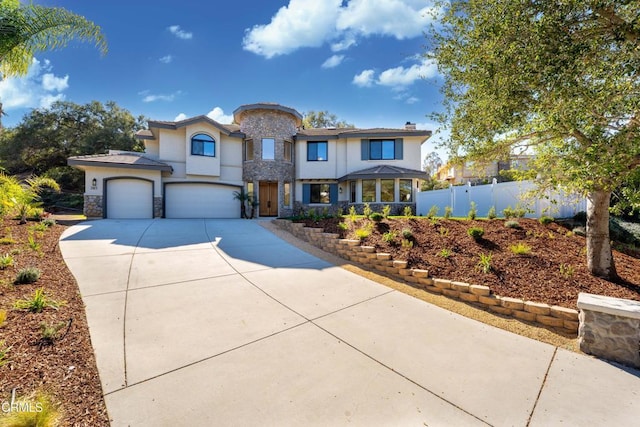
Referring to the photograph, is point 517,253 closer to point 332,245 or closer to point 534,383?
point 534,383

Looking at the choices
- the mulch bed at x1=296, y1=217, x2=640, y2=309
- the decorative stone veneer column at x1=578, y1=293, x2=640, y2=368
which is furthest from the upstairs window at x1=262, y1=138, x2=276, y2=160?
the decorative stone veneer column at x1=578, y1=293, x2=640, y2=368

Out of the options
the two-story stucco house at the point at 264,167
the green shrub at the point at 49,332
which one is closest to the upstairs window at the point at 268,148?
the two-story stucco house at the point at 264,167

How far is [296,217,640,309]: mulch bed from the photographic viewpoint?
4.58 meters

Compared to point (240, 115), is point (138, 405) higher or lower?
lower

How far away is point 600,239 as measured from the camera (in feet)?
16.5

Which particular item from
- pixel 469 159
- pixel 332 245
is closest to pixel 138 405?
pixel 332 245

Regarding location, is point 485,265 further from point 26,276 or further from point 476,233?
point 26,276

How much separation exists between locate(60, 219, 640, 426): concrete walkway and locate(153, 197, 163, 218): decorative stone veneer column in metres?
10.00

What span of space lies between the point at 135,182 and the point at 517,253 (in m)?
17.1

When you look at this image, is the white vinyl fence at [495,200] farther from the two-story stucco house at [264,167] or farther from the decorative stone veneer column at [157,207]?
the decorative stone veneer column at [157,207]

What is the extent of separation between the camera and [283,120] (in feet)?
55.4

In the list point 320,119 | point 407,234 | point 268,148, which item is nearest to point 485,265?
point 407,234

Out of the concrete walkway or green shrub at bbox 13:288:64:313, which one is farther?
green shrub at bbox 13:288:64:313

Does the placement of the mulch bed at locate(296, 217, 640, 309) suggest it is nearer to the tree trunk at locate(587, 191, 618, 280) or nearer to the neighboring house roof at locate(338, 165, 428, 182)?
the tree trunk at locate(587, 191, 618, 280)
